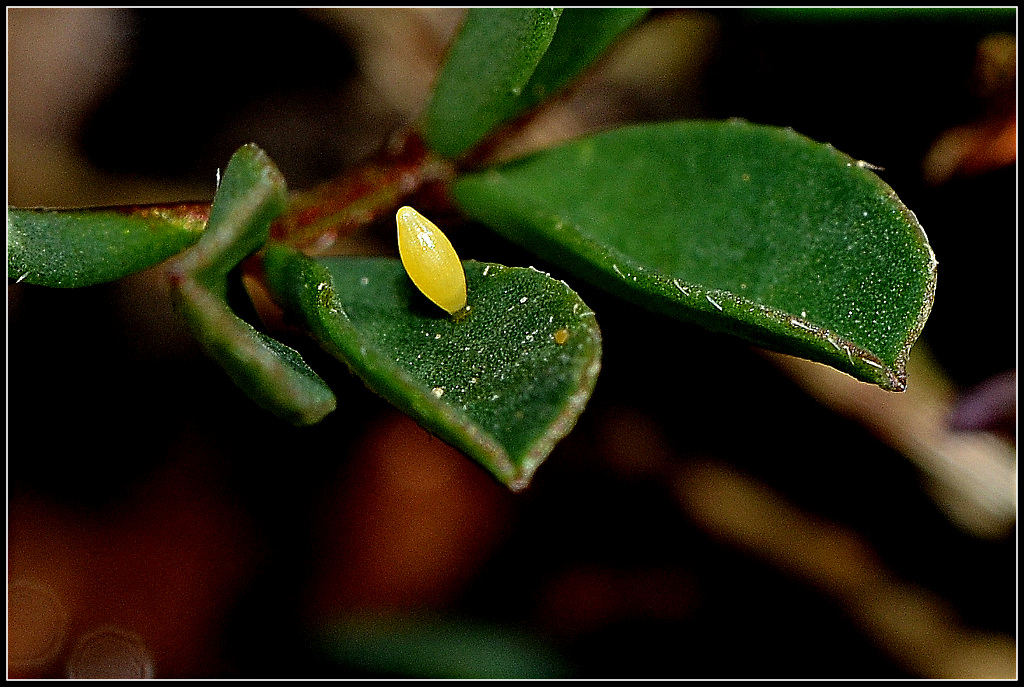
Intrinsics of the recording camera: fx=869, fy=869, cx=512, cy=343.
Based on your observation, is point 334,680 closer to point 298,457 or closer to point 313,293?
point 298,457

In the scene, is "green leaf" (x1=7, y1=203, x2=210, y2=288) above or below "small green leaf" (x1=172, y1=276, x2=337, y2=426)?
below

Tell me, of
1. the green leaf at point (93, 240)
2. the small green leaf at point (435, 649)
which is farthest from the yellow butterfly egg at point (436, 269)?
the small green leaf at point (435, 649)

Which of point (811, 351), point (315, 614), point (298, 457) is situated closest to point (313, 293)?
point (811, 351)

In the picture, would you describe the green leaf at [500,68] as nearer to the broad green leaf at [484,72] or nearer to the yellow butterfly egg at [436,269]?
the broad green leaf at [484,72]

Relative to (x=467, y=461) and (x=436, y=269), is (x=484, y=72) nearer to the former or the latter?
(x=436, y=269)

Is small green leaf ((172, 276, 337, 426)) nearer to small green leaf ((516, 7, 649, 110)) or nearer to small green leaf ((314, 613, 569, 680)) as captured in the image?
small green leaf ((516, 7, 649, 110))

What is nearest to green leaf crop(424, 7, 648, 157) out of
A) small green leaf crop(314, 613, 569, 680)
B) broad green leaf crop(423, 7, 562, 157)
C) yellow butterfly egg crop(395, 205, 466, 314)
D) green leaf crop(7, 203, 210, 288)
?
broad green leaf crop(423, 7, 562, 157)
